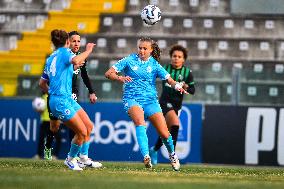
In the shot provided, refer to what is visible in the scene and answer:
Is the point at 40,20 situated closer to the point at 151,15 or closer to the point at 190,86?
the point at 190,86

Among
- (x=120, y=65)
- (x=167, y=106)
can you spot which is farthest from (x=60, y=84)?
(x=167, y=106)

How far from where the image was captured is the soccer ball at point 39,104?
766 inches

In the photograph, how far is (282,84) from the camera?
19.6m

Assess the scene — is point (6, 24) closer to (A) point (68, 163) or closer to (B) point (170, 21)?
(B) point (170, 21)

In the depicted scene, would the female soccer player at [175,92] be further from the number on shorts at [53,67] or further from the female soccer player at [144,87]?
the number on shorts at [53,67]

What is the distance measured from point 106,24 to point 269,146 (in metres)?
7.56

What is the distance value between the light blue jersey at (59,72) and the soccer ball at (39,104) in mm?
7539

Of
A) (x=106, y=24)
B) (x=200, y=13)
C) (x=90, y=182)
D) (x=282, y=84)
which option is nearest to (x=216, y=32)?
(x=200, y=13)

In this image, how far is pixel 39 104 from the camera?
19609 mm

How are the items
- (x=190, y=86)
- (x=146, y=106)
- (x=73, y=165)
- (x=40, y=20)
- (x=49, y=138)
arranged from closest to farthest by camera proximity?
(x=73, y=165) → (x=146, y=106) → (x=49, y=138) → (x=190, y=86) → (x=40, y=20)

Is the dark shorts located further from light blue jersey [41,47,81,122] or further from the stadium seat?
the stadium seat

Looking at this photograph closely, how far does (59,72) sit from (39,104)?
25.8 feet

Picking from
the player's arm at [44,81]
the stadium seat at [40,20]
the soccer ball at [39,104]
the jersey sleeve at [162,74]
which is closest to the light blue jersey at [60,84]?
the player's arm at [44,81]

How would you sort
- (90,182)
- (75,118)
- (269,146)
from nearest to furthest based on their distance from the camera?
1. (90,182)
2. (75,118)
3. (269,146)
